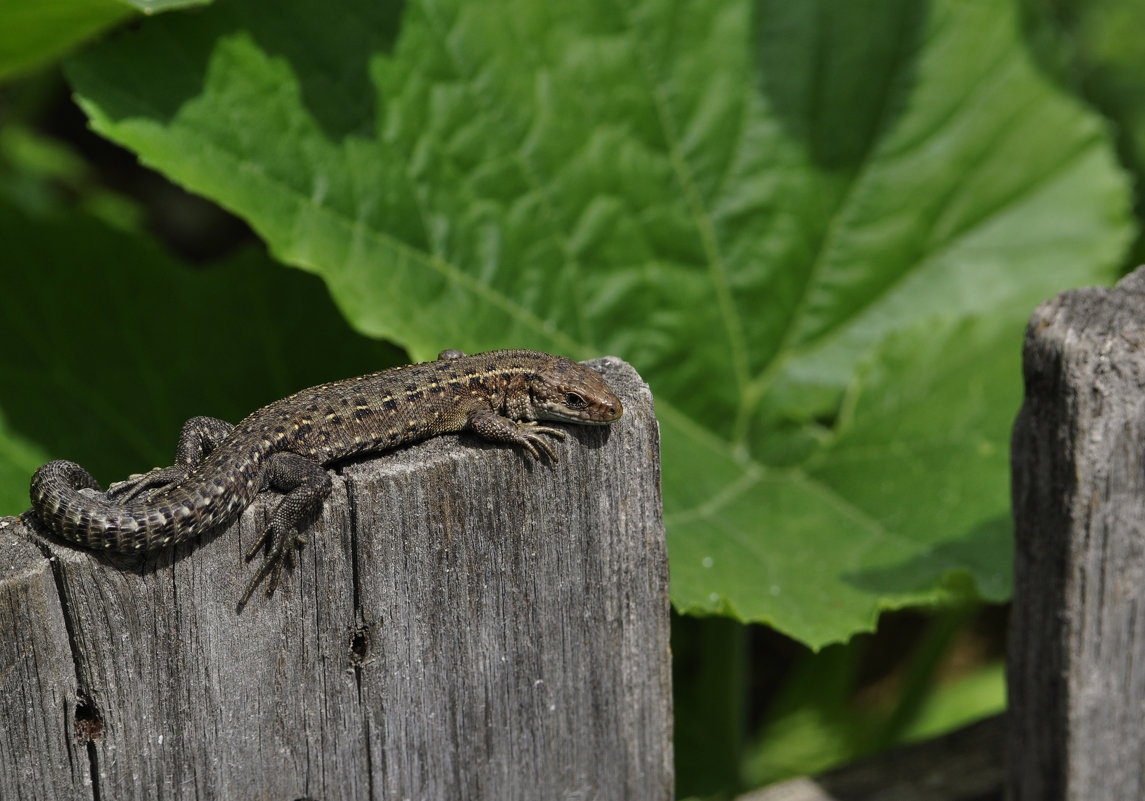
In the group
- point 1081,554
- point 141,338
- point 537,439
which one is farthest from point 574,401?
point 141,338

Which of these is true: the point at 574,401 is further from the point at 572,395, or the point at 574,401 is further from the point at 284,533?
the point at 284,533

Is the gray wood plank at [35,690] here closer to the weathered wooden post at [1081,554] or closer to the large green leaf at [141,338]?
the weathered wooden post at [1081,554]

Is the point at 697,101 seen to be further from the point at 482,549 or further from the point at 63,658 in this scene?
the point at 63,658

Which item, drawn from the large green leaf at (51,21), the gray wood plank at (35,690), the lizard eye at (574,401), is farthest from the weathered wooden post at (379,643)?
the large green leaf at (51,21)

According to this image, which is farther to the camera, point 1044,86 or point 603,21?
point 1044,86

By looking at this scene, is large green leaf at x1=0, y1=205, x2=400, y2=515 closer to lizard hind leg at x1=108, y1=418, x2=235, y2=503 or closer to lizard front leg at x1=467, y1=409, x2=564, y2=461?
lizard hind leg at x1=108, y1=418, x2=235, y2=503

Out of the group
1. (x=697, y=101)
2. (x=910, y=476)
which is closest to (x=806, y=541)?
(x=910, y=476)
